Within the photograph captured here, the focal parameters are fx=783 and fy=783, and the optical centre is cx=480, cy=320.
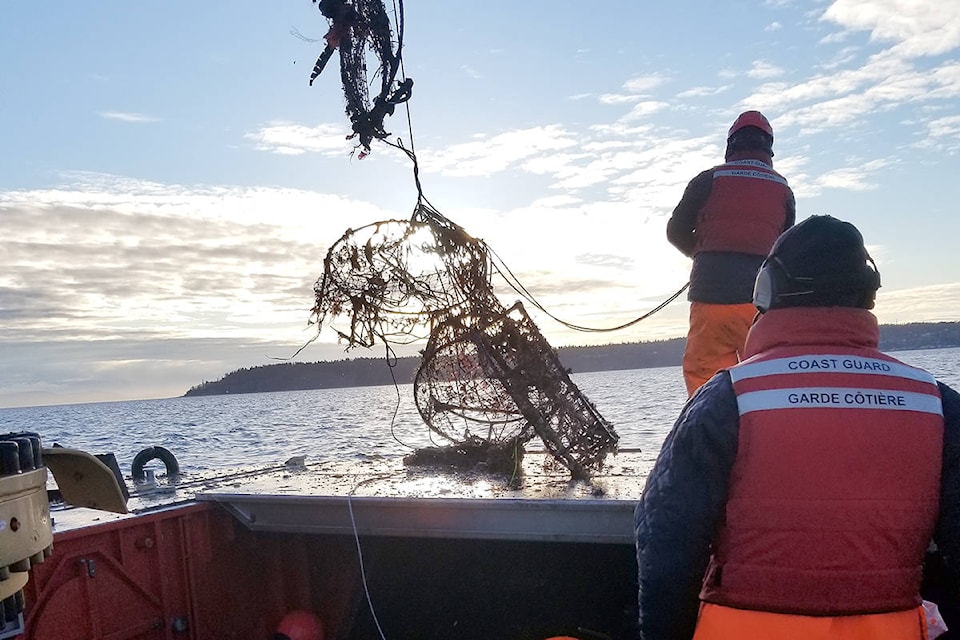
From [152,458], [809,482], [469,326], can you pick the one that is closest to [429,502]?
[469,326]

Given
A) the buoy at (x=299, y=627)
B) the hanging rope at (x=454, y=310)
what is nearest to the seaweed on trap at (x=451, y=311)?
the hanging rope at (x=454, y=310)

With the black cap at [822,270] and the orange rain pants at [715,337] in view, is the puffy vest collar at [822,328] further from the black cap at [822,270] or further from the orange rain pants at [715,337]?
the orange rain pants at [715,337]

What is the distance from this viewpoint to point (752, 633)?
81.8 inches

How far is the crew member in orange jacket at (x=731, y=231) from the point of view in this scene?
4566 millimetres

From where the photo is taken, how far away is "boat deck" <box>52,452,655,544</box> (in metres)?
4.68

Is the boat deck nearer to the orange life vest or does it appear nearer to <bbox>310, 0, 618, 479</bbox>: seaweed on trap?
<bbox>310, 0, 618, 479</bbox>: seaweed on trap

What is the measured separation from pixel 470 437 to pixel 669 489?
474cm

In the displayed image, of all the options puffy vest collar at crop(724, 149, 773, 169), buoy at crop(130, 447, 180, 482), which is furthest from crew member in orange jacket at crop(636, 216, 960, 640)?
buoy at crop(130, 447, 180, 482)

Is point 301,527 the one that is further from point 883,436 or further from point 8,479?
point 883,436

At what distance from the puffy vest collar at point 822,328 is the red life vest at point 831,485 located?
0.22ft

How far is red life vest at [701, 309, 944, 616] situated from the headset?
19 centimetres

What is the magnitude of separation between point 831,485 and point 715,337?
2.72 m

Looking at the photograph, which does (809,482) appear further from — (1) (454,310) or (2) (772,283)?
(1) (454,310)

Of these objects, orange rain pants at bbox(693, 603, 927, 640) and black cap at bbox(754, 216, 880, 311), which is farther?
black cap at bbox(754, 216, 880, 311)
